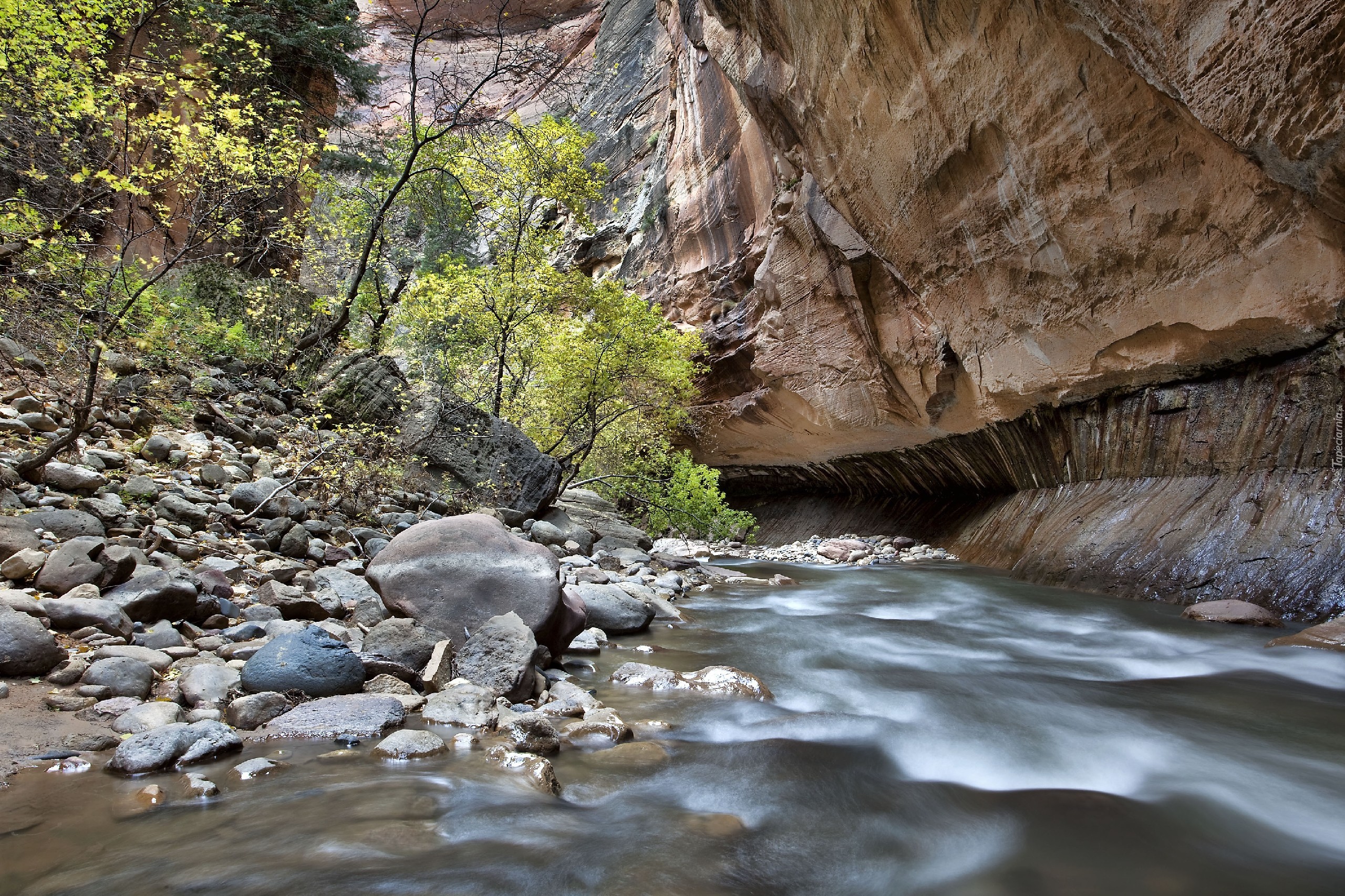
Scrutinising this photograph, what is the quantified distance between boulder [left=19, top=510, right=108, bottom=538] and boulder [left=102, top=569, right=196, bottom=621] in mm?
532

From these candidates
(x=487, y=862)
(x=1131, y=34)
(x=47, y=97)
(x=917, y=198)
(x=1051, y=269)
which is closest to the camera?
(x=487, y=862)

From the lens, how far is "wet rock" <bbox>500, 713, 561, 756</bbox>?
286 cm

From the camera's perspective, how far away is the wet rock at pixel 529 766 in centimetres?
251

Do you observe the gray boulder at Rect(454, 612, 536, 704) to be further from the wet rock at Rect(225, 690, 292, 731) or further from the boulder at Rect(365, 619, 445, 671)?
the wet rock at Rect(225, 690, 292, 731)

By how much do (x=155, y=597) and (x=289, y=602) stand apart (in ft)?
2.19

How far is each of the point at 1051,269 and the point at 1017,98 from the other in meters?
2.03

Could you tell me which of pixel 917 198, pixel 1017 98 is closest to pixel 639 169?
pixel 917 198

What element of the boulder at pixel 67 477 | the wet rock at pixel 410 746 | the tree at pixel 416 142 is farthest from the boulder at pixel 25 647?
the tree at pixel 416 142

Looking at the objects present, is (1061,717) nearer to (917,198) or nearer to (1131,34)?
(1131,34)

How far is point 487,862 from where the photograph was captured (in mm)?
1998

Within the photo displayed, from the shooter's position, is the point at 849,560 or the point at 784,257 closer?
the point at 849,560

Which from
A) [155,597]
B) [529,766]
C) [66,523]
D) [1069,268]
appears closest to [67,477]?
[66,523]

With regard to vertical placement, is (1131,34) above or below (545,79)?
below

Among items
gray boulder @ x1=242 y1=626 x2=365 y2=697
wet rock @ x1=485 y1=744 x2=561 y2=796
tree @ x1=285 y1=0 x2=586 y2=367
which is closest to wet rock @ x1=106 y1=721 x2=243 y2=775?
gray boulder @ x1=242 y1=626 x2=365 y2=697
